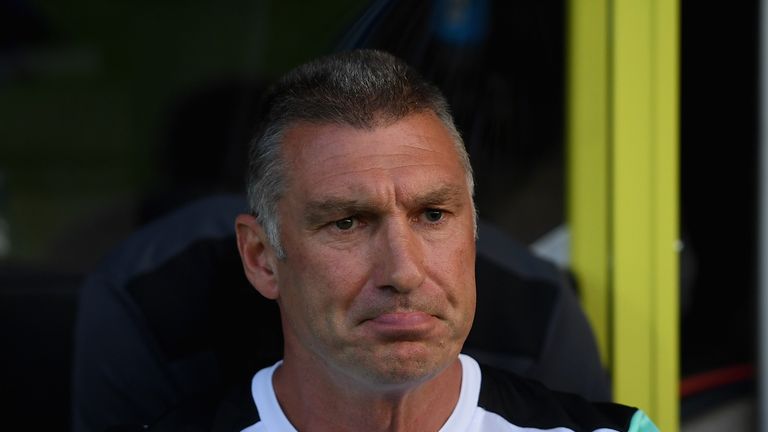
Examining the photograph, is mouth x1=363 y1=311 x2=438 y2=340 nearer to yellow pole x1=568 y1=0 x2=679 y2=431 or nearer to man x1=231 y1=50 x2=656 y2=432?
man x1=231 y1=50 x2=656 y2=432

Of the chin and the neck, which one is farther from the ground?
the chin

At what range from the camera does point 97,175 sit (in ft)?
15.2

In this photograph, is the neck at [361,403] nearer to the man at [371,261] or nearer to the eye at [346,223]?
the man at [371,261]

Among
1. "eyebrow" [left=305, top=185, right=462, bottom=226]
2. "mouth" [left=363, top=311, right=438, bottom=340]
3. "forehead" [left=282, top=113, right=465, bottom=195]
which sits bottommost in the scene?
"mouth" [left=363, top=311, right=438, bottom=340]

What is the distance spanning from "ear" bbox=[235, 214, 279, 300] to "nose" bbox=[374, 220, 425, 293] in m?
0.22

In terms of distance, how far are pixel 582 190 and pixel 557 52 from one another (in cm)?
32

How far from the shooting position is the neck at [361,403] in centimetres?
129

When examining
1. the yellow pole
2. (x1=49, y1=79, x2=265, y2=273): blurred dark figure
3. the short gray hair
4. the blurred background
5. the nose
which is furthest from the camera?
(x1=49, y1=79, x2=265, y2=273): blurred dark figure

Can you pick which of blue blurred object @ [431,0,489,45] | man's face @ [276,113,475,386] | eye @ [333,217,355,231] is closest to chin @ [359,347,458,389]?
man's face @ [276,113,475,386]

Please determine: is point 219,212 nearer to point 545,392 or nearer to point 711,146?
point 545,392

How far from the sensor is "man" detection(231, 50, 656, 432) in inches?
47.1

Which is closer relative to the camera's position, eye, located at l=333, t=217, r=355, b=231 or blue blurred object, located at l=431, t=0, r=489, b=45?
eye, located at l=333, t=217, r=355, b=231

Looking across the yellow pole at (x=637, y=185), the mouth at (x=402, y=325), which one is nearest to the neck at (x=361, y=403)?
the mouth at (x=402, y=325)

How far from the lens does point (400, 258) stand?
1.18 m
